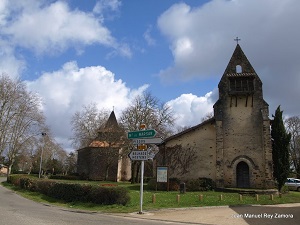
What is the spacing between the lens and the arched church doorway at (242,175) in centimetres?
Result: 2660

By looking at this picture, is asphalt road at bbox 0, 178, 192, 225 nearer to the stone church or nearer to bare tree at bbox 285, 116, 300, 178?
the stone church

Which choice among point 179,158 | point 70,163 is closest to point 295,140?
point 179,158

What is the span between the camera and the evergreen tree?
2577 cm

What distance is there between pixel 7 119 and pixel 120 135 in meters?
15.5

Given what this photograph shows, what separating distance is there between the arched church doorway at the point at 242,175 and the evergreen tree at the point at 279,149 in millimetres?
2403

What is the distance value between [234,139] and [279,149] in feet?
13.2

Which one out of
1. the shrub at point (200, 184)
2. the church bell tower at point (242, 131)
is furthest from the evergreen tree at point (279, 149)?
the shrub at point (200, 184)

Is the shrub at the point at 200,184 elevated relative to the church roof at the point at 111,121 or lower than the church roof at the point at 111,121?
lower

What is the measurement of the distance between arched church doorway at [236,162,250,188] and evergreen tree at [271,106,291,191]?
240cm

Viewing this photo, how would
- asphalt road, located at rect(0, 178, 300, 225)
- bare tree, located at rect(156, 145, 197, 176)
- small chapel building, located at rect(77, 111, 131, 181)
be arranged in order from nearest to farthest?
1. asphalt road, located at rect(0, 178, 300, 225)
2. bare tree, located at rect(156, 145, 197, 176)
3. small chapel building, located at rect(77, 111, 131, 181)

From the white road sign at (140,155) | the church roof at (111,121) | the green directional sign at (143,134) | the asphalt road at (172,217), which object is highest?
the church roof at (111,121)

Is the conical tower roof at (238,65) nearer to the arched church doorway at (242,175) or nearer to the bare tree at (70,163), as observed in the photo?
the arched church doorway at (242,175)

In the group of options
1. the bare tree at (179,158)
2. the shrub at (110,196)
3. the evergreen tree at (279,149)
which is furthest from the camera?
the bare tree at (179,158)

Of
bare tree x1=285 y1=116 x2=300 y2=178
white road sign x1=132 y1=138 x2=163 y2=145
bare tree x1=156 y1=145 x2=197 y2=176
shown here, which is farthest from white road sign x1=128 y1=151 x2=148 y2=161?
bare tree x1=285 y1=116 x2=300 y2=178
